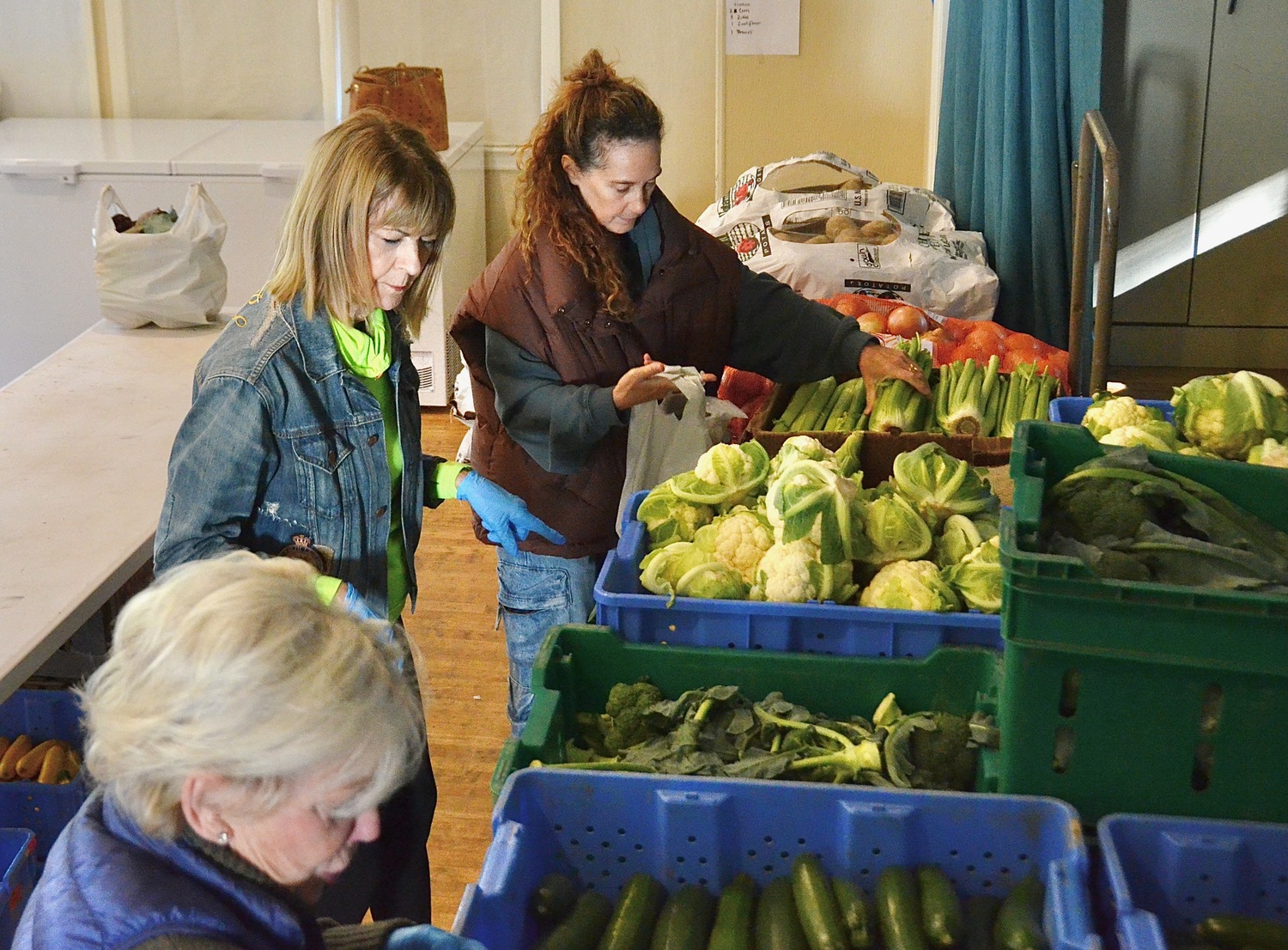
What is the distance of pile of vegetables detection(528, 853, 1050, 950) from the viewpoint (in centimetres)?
143

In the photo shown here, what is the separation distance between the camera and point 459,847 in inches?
117

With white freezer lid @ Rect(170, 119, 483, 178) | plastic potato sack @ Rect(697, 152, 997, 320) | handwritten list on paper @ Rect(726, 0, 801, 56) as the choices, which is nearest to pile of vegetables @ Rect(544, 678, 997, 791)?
plastic potato sack @ Rect(697, 152, 997, 320)

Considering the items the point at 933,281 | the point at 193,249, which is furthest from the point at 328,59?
the point at 933,281

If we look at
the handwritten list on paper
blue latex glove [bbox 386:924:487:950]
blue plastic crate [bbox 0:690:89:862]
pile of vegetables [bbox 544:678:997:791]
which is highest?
the handwritten list on paper

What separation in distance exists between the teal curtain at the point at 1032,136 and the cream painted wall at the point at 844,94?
104 centimetres

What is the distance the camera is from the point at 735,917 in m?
1.48

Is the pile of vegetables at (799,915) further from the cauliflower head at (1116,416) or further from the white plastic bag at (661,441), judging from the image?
the white plastic bag at (661,441)

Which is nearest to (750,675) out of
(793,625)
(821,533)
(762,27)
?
(793,625)

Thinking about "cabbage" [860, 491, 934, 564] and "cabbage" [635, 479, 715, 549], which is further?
"cabbage" [635, 479, 715, 549]

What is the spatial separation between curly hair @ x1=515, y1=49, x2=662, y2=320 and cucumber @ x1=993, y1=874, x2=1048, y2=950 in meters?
1.40

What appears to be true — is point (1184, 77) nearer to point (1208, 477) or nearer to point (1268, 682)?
point (1208, 477)

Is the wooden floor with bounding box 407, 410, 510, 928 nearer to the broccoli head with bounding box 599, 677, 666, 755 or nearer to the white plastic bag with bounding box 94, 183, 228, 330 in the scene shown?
the broccoli head with bounding box 599, 677, 666, 755

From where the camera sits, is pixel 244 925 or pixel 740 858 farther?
pixel 740 858

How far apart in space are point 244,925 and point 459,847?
189 centimetres
